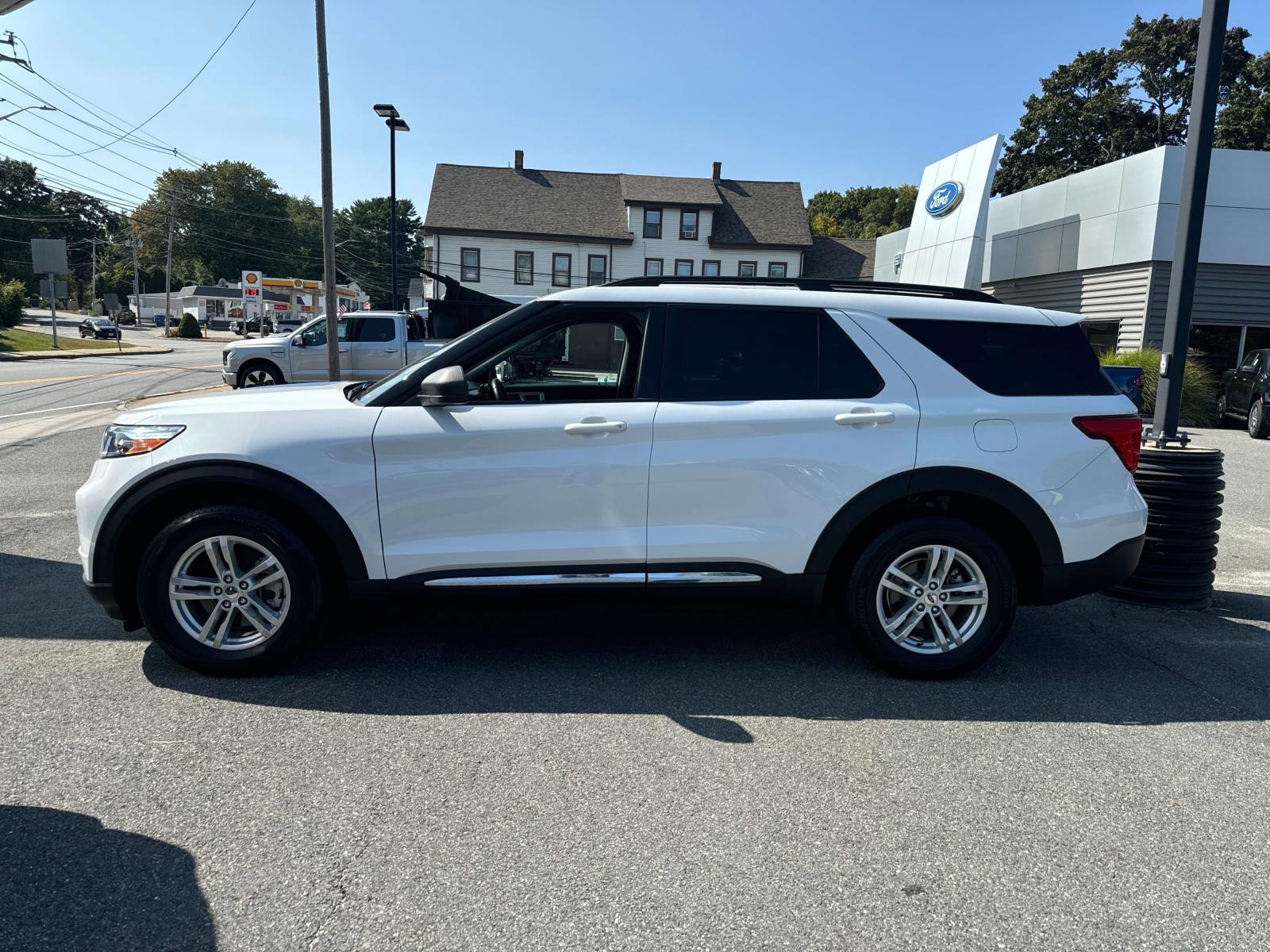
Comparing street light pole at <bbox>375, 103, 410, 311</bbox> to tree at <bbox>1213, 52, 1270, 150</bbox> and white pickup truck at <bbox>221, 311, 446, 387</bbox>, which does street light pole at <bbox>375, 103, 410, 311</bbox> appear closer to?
white pickup truck at <bbox>221, 311, 446, 387</bbox>

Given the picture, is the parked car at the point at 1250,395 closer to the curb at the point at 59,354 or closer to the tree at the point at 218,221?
the curb at the point at 59,354

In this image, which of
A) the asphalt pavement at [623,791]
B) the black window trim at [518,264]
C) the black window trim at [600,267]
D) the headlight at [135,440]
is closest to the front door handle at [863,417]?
the asphalt pavement at [623,791]

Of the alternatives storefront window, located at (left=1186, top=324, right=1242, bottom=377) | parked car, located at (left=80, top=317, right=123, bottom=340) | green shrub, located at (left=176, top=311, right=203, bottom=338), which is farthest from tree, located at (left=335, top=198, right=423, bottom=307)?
storefront window, located at (left=1186, top=324, right=1242, bottom=377)

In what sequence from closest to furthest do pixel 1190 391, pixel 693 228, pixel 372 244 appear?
pixel 1190 391 < pixel 693 228 < pixel 372 244

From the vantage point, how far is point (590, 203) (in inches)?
1806

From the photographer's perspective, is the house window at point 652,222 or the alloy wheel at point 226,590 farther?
the house window at point 652,222

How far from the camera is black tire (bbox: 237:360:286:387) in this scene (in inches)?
694

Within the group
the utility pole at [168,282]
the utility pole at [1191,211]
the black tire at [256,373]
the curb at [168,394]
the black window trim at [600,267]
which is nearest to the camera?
the utility pole at [1191,211]

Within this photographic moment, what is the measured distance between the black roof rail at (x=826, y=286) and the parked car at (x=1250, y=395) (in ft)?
44.4

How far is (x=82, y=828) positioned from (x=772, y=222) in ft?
155

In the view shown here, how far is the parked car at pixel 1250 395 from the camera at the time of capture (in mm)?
14812

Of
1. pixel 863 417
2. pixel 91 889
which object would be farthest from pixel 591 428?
pixel 91 889

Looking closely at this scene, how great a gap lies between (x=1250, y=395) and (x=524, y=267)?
35189mm

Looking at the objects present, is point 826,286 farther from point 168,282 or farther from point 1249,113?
point 168,282
